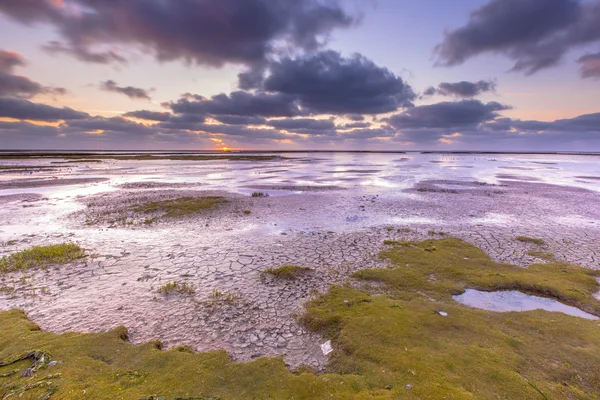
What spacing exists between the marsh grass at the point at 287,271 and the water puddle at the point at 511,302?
6.26 metres

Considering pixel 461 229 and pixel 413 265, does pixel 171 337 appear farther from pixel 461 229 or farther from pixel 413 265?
pixel 461 229

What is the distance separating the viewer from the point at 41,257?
14.2m

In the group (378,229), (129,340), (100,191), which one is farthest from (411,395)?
(100,191)

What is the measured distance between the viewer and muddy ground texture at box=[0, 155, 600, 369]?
9.14m

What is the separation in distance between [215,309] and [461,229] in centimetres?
1744

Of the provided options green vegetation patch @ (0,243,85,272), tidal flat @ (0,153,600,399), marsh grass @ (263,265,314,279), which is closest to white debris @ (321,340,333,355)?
tidal flat @ (0,153,600,399)

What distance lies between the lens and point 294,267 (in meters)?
13.4

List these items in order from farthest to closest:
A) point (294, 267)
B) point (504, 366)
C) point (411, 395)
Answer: point (294, 267) → point (504, 366) → point (411, 395)

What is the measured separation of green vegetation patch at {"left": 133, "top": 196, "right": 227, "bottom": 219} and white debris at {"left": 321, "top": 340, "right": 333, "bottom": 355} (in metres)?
18.7

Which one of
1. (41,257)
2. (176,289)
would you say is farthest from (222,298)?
(41,257)

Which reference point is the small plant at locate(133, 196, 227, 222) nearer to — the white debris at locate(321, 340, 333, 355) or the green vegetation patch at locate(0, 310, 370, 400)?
the green vegetation patch at locate(0, 310, 370, 400)

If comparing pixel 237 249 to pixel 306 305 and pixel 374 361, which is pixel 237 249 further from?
pixel 374 361

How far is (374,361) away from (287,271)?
6373 millimetres

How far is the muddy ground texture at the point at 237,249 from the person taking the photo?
30.0ft
